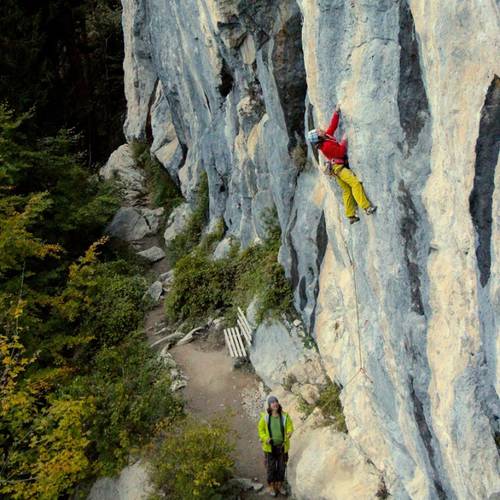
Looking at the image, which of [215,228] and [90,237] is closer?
[215,228]

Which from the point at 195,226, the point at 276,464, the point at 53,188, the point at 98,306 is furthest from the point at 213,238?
the point at 276,464

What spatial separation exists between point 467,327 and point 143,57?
25619 mm

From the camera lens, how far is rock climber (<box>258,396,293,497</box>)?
8.47m

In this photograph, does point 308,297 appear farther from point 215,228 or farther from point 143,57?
point 143,57

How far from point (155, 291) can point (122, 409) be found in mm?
7359

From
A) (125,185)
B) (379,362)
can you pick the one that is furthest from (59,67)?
(379,362)

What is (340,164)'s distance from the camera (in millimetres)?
7191

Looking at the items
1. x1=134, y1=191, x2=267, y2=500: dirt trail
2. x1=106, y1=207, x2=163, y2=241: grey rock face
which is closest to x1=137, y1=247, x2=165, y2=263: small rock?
x1=106, y1=207, x2=163, y2=241: grey rock face

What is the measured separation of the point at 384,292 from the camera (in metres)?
6.93

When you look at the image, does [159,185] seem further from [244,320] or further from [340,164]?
[340,164]

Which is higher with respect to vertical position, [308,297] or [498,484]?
[498,484]

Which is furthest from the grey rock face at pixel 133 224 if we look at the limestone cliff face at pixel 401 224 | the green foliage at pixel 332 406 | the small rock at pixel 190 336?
the green foliage at pixel 332 406

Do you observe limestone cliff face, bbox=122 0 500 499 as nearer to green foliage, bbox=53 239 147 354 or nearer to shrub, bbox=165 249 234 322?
shrub, bbox=165 249 234 322

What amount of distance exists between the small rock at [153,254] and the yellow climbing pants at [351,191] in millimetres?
14812
